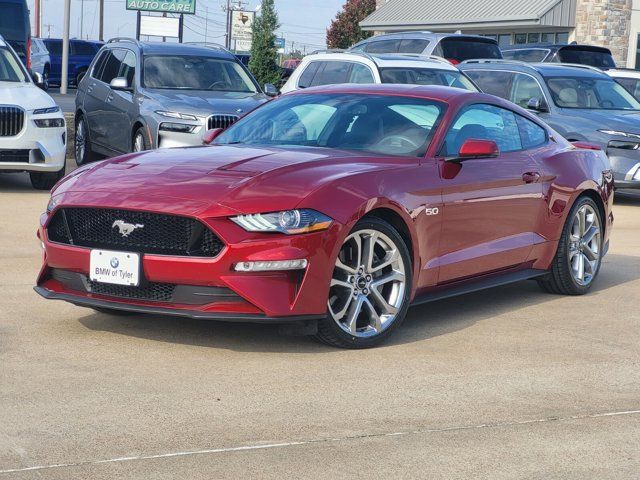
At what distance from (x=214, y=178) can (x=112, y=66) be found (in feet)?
34.9

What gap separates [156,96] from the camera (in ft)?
49.0

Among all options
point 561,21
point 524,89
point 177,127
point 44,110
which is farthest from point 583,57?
point 561,21

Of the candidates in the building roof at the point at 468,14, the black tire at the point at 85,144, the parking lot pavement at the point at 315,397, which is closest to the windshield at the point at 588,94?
the black tire at the point at 85,144

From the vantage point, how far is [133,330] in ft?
22.3

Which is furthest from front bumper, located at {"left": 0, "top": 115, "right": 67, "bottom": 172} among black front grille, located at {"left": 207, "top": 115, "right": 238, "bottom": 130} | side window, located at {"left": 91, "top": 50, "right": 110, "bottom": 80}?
side window, located at {"left": 91, "top": 50, "right": 110, "bottom": 80}

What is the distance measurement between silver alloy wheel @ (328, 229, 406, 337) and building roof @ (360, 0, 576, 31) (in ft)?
118

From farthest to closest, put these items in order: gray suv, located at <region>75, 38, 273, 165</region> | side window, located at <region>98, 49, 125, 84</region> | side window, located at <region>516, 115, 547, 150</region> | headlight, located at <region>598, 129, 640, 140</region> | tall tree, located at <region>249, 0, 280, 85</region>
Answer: tall tree, located at <region>249, 0, 280, 85</region>, side window, located at <region>98, 49, 125, 84</region>, headlight, located at <region>598, 129, 640, 140</region>, gray suv, located at <region>75, 38, 273, 165</region>, side window, located at <region>516, 115, 547, 150</region>

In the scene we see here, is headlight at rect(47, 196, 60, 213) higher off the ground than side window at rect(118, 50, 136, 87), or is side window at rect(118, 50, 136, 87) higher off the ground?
side window at rect(118, 50, 136, 87)

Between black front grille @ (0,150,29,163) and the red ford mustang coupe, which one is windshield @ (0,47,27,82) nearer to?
black front grille @ (0,150,29,163)

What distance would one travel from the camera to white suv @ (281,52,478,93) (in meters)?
15.3

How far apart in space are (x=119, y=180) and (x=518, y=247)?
269 cm

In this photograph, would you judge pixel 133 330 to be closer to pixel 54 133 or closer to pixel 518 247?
pixel 518 247

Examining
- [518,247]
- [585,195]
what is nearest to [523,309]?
[518,247]

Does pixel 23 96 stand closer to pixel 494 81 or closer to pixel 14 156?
pixel 14 156
